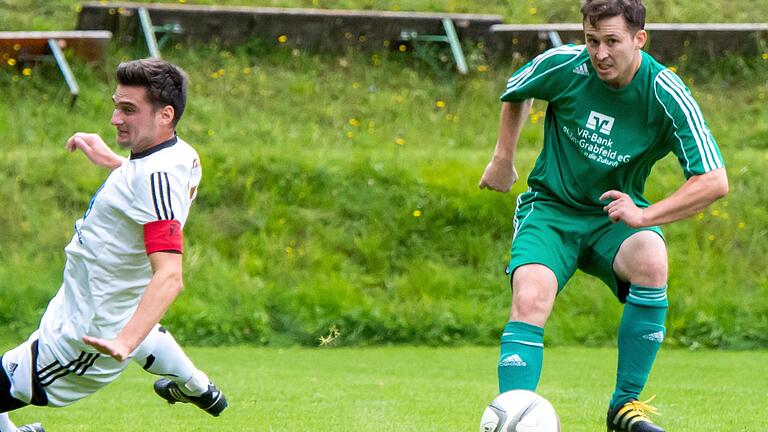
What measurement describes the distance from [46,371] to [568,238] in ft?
8.06

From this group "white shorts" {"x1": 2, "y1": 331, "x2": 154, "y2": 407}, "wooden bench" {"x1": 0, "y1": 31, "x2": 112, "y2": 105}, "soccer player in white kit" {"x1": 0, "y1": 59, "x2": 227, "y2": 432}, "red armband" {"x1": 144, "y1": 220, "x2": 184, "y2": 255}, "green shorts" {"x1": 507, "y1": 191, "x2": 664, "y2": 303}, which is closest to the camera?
"red armband" {"x1": 144, "y1": 220, "x2": 184, "y2": 255}

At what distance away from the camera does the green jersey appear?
17.7 feet

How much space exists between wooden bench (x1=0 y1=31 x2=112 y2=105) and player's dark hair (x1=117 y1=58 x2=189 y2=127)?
1034cm

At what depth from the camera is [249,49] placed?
52.4 feet

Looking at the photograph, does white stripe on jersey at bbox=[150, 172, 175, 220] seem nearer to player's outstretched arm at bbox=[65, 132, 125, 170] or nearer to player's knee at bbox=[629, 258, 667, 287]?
player's outstretched arm at bbox=[65, 132, 125, 170]

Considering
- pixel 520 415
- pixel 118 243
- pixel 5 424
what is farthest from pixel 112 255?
pixel 520 415

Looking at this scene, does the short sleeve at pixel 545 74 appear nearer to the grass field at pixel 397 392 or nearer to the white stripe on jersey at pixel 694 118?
the white stripe on jersey at pixel 694 118

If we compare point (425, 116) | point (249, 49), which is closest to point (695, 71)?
point (425, 116)

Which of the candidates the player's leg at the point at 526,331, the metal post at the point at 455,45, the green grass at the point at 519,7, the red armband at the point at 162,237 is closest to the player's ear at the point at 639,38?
the player's leg at the point at 526,331

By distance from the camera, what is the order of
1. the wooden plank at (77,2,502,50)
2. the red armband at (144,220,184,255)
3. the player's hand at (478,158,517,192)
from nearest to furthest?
1. the red armband at (144,220,184,255)
2. the player's hand at (478,158,517,192)
3. the wooden plank at (77,2,502,50)

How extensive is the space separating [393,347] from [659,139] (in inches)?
233

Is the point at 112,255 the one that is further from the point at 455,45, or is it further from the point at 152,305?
the point at 455,45

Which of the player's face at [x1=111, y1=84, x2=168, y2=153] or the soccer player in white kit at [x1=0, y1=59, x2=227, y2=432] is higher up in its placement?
the player's face at [x1=111, y1=84, x2=168, y2=153]

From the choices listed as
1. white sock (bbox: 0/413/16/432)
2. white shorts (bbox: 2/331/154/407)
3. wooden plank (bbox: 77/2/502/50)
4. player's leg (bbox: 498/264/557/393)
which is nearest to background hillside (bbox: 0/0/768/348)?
wooden plank (bbox: 77/2/502/50)
